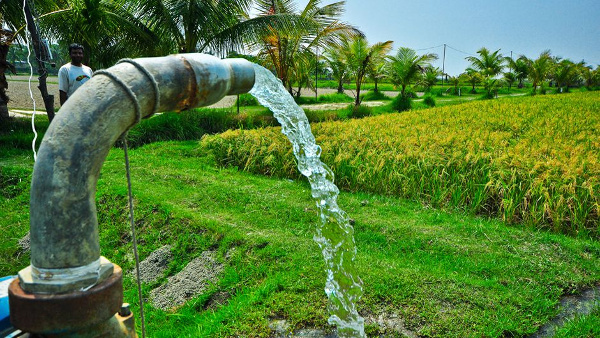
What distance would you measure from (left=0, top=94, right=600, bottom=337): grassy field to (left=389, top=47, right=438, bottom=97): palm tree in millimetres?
10896

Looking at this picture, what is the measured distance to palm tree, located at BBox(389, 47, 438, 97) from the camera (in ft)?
54.4

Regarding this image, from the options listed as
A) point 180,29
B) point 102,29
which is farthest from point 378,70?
point 102,29

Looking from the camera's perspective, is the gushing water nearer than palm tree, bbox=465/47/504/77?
Yes

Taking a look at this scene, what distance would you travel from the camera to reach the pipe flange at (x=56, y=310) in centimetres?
119

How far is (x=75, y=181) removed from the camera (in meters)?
1.21

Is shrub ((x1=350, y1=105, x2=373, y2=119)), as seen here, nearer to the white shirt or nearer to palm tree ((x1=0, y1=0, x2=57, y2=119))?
palm tree ((x1=0, y1=0, x2=57, y2=119))

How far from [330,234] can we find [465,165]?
2.16 metres

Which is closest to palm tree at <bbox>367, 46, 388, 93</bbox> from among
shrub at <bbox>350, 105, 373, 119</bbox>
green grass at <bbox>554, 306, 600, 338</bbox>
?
shrub at <bbox>350, 105, 373, 119</bbox>

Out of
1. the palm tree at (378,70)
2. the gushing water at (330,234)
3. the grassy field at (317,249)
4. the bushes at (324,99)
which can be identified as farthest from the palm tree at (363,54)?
the gushing water at (330,234)

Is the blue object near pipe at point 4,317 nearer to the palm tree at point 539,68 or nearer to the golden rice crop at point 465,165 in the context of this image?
the golden rice crop at point 465,165

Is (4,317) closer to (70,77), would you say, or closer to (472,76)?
(70,77)

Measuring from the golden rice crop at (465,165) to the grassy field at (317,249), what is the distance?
0.15 feet

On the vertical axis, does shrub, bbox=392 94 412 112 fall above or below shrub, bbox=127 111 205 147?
above

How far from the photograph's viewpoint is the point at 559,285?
9.82 ft
